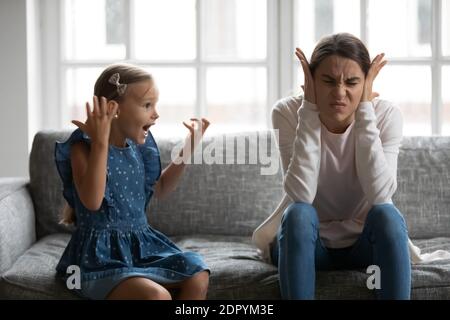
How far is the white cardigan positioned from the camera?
7.74 ft

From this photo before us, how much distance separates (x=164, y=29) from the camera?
355cm

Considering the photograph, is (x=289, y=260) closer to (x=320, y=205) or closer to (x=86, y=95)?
(x=320, y=205)

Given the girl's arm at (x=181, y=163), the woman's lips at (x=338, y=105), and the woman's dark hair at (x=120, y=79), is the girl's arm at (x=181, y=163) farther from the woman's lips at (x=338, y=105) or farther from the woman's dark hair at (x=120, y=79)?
the woman's lips at (x=338, y=105)

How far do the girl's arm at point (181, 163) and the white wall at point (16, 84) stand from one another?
1062 millimetres

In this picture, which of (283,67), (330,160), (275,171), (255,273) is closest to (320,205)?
(330,160)

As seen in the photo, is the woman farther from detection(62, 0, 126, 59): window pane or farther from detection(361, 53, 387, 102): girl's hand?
detection(62, 0, 126, 59): window pane

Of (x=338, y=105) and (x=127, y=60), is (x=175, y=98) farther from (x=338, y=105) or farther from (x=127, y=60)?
(x=338, y=105)

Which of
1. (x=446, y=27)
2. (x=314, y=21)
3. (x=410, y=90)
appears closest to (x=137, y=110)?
(x=314, y=21)

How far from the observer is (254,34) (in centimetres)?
353

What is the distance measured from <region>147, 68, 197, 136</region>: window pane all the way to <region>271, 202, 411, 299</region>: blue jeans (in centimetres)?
137

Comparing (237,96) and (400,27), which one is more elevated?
(400,27)

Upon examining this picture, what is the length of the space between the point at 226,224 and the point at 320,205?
1.72 feet

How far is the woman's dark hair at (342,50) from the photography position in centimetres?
241

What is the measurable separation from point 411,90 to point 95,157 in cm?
177
